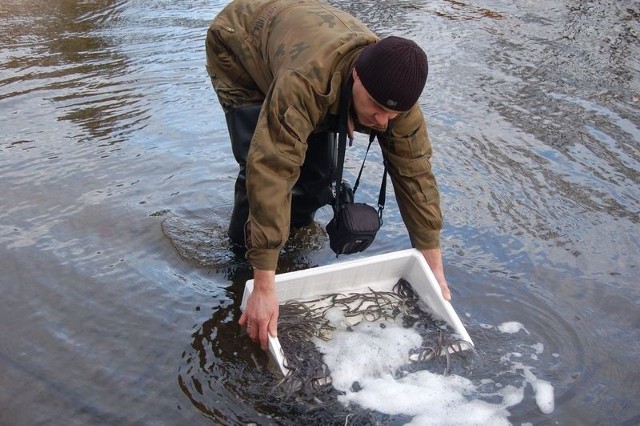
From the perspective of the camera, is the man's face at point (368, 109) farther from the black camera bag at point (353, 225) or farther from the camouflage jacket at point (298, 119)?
the black camera bag at point (353, 225)

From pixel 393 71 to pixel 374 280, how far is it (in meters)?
1.37

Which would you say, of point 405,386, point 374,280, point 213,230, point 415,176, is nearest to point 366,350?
point 405,386

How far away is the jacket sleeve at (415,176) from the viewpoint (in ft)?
9.74

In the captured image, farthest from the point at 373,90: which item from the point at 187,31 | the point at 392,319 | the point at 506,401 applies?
the point at 187,31

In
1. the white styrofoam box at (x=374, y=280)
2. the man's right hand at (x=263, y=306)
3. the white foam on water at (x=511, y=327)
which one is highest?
the man's right hand at (x=263, y=306)

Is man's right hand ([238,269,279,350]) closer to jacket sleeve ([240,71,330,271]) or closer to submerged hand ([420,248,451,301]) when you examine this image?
jacket sleeve ([240,71,330,271])

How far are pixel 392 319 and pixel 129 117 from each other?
3568 mm

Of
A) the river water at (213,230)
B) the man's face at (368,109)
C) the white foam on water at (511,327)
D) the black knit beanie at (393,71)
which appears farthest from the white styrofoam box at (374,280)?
the black knit beanie at (393,71)

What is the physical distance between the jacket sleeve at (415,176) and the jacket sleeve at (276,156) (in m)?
0.49

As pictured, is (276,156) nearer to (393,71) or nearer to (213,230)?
(393,71)

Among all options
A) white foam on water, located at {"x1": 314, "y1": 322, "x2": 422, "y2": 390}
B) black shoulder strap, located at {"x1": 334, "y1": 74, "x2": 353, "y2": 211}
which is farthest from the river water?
black shoulder strap, located at {"x1": 334, "y1": 74, "x2": 353, "y2": 211}

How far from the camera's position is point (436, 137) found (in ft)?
18.5

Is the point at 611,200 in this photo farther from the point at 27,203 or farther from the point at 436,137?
the point at 27,203

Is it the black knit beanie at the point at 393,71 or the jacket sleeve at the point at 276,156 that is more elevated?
the black knit beanie at the point at 393,71
